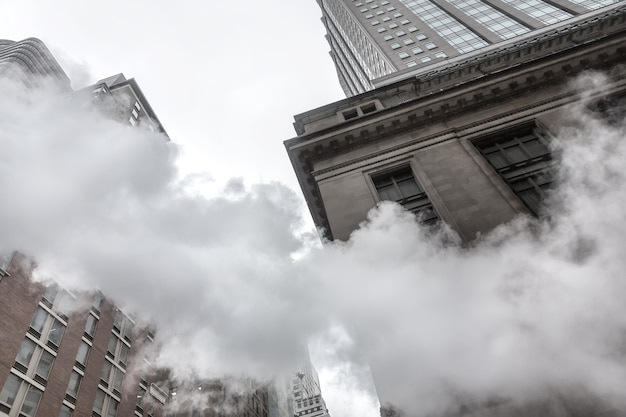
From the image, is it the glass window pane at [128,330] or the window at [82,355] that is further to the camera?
the glass window pane at [128,330]

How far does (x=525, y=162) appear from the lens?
13.5 meters

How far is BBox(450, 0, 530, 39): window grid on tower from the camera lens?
38438 mm

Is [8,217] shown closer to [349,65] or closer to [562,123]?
[562,123]

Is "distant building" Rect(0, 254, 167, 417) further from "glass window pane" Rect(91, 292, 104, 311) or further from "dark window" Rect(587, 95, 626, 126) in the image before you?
"dark window" Rect(587, 95, 626, 126)

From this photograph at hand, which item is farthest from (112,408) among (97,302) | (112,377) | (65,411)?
(97,302)

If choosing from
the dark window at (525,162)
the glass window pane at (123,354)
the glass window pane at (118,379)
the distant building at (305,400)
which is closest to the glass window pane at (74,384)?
the glass window pane at (118,379)

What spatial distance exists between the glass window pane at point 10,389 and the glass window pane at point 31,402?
2.14ft

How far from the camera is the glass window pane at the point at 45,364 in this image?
1934cm

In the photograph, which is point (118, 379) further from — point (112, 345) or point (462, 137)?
point (462, 137)

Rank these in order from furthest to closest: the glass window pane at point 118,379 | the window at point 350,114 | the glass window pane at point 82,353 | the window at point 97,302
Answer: the window at point 97,302, the glass window pane at point 118,379, the glass window pane at point 82,353, the window at point 350,114

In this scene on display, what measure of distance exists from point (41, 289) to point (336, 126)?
663 inches

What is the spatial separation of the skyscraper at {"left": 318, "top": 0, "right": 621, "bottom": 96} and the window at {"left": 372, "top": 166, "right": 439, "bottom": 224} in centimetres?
1528

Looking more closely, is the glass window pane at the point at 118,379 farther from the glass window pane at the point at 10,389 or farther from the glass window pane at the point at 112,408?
the glass window pane at the point at 10,389

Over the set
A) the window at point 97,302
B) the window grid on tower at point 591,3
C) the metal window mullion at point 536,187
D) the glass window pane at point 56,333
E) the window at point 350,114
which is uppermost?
the window grid on tower at point 591,3
